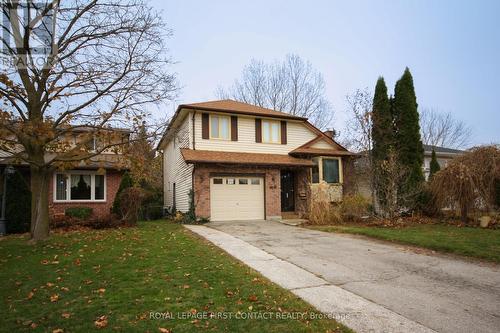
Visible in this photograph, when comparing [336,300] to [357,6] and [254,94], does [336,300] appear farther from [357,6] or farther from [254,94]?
[254,94]

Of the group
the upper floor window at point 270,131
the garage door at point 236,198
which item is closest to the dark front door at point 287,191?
the garage door at point 236,198

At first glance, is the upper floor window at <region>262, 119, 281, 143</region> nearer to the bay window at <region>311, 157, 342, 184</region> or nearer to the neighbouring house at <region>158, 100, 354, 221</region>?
the neighbouring house at <region>158, 100, 354, 221</region>

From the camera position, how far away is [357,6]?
14.5m

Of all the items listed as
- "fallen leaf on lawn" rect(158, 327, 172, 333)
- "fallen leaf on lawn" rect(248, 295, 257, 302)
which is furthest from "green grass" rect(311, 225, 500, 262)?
"fallen leaf on lawn" rect(158, 327, 172, 333)

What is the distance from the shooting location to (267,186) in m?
17.5

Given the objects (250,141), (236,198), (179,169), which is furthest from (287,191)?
(179,169)

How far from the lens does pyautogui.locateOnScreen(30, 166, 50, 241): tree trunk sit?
1045 centimetres

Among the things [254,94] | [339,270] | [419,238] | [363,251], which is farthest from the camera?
[254,94]

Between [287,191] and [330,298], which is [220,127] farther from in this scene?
[330,298]

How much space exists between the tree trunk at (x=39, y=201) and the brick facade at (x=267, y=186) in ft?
21.6

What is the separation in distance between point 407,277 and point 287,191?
12.6 m

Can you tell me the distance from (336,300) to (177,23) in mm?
10455

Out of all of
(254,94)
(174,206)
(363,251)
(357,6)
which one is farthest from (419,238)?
(254,94)

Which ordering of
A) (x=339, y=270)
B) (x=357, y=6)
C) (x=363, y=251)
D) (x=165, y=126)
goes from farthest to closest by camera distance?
(x=357, y=6) → (x=165, y=126) → (x=363, y=251) → (x=339, y=270)
